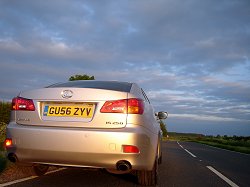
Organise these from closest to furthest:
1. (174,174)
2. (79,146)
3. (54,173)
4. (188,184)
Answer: (79,146) < (188,184) < (54,173) < (174,174)

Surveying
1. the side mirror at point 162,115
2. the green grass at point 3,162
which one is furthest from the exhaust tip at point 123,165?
the side mirror at point 162,115

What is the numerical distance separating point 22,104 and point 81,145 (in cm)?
111

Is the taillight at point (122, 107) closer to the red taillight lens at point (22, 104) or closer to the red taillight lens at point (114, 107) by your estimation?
the red taillight lens at point (114, 107)

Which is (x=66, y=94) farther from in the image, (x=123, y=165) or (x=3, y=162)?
(x=3, y=162)

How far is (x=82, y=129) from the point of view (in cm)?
445

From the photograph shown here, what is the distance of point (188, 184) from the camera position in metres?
5.91

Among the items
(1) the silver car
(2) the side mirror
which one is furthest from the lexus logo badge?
(2) the side mirror

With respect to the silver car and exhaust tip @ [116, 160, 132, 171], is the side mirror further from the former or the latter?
exhaust tip @ [116, 160, 132, 171]

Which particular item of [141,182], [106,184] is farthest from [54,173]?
[141,182]

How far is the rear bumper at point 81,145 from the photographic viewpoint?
4.38 meters

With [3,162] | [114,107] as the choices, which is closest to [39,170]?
[3,162]

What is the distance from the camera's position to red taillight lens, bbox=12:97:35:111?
188 inches

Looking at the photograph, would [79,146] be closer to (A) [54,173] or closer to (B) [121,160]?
(B) [121,160]

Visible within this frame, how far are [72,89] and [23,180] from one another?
1.80 metres
